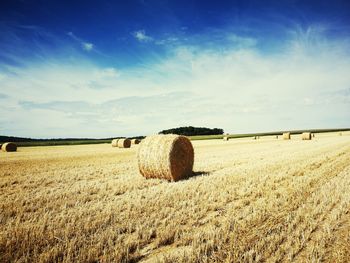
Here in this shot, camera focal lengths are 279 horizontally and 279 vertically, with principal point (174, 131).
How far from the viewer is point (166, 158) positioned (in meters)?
10.6

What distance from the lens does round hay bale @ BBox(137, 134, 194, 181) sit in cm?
1055

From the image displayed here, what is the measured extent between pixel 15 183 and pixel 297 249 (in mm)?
9692

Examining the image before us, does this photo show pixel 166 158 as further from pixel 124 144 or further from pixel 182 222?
pixel 124 144

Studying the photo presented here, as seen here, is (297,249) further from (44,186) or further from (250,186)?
(44,186)

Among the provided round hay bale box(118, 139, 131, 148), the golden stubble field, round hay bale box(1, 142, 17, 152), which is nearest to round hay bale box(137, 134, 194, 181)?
the golden stubble field

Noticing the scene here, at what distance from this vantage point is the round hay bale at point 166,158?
1055 centimetres

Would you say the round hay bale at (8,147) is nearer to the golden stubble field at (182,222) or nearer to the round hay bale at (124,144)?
the round hay bale at (124,144)

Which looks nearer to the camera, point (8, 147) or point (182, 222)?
point (182, 222)

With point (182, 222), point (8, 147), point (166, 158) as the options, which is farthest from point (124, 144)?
point (182, 222)

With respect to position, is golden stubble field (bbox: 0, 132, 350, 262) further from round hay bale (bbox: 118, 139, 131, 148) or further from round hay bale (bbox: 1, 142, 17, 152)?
round hay bale (bbox: 1, 142, 17, 152)

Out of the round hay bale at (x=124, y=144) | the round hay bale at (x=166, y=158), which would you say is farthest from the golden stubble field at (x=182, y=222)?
the round hay bale at (x=124, y=144)

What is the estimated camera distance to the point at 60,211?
6.26 metres

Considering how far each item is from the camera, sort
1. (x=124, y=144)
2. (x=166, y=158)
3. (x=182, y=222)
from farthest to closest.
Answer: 1. (x=124, y=144)
2. (x=166, y=158)
3. (x=182, y=222)

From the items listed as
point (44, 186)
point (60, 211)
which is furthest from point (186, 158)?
point (60, 211)
